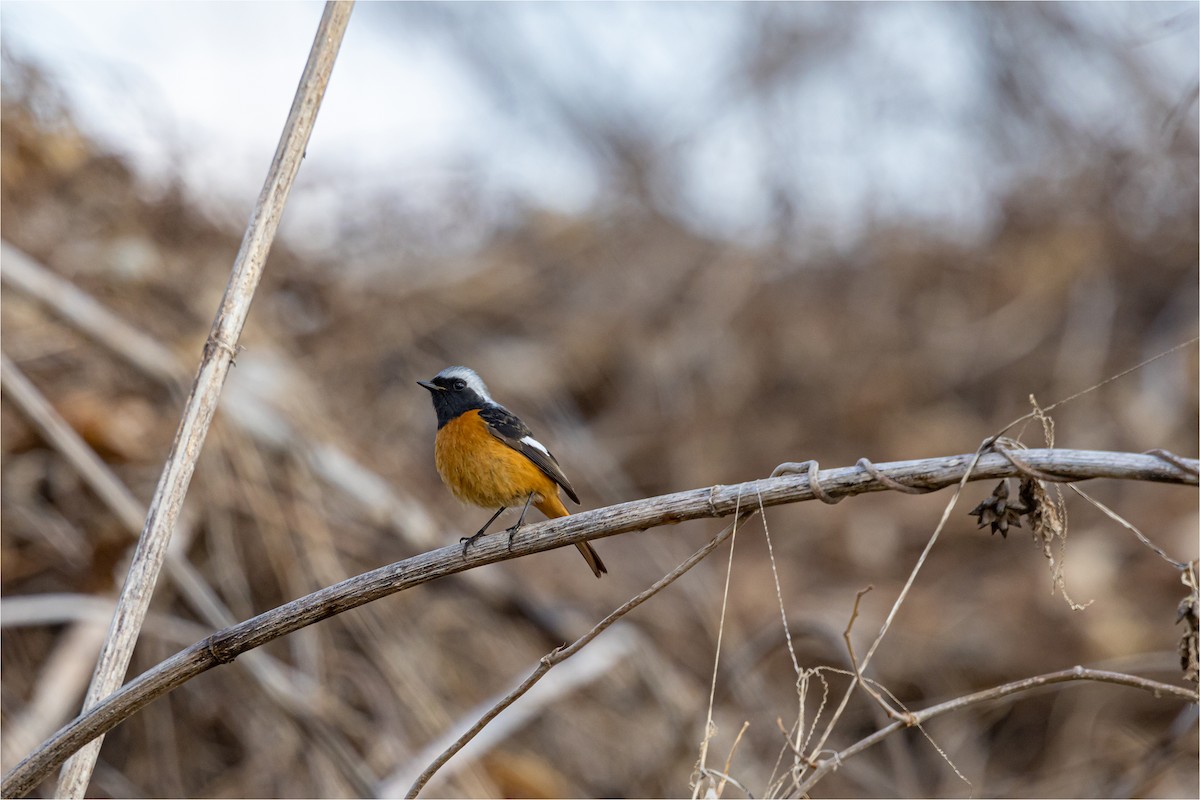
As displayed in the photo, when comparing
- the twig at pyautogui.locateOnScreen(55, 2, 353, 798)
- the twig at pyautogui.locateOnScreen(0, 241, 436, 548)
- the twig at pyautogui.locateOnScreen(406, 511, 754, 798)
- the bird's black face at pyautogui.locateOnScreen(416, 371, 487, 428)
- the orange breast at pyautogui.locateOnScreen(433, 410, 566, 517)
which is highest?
the twig at pyautogui.locateOnScreen(0, 241, 436, 548)

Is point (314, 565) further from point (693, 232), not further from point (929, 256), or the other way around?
point (929, 256)

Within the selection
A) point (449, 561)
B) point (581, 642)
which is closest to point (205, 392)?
point (449, 561)

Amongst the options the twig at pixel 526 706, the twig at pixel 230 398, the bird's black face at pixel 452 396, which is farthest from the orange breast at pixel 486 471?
the twig at pixel 230 398

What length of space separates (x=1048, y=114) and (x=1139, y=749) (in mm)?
7477

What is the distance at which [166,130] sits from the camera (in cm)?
675

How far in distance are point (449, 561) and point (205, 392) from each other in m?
0.76

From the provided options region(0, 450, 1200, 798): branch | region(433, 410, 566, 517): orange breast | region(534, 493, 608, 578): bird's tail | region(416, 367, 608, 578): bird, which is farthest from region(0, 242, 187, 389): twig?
region(0, 450, 1200, 798): branch

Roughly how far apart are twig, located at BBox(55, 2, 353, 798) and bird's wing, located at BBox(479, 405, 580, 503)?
190 centimetres

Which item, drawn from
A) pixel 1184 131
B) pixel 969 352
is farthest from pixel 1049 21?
pixel 969 352

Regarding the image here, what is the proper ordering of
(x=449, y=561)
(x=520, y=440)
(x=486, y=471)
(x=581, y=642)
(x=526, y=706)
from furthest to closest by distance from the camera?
1. (x=526, y=706)
2. (x=520, y=440)
3. (x=486, y=471)
4. (x=449, y=561)
5. (x=581, y=642)

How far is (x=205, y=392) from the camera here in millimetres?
2424

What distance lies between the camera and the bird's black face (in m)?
4.54

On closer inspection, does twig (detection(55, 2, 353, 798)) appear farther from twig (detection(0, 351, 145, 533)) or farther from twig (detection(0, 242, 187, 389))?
twig (detection(0, 242, 187, 389))

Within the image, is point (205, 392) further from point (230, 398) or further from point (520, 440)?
point (230, 398)
